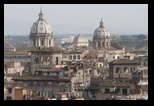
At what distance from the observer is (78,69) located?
27.9 metres

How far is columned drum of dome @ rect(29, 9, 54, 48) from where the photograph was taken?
162 feet

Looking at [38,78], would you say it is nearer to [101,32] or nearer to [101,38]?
[101,38]

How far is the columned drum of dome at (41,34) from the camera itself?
162ft

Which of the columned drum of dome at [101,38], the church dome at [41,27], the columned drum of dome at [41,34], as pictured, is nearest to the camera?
the columned drum of dome at [41,34]

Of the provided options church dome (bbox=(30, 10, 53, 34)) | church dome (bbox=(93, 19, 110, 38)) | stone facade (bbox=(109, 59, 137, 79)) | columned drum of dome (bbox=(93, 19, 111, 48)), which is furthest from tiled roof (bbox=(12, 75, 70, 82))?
church dome (bbox=(93, 19, 110, 38))

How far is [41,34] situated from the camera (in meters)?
Result: 50.3

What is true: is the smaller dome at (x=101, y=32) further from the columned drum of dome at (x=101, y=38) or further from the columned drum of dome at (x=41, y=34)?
the columned drum of dome at (x=41, y=34)

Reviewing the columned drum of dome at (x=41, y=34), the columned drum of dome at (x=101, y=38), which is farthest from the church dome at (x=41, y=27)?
the columned drum of dome at (x=101, y=38)

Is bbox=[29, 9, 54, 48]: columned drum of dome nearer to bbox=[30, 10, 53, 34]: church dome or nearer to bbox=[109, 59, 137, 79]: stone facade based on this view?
bbox=[30, 10, 53, 34]: church dome

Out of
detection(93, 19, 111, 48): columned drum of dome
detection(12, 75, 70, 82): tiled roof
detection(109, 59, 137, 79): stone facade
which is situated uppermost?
detection(93, 19, 111, 48): columned drum of dome

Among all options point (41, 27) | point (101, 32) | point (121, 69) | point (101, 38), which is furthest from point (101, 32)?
point (121, 69)

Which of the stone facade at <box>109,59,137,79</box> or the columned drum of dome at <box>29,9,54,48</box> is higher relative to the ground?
the columned drum of dome at <box>29,9,54,48</box>

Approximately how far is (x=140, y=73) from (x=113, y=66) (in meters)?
3.16
